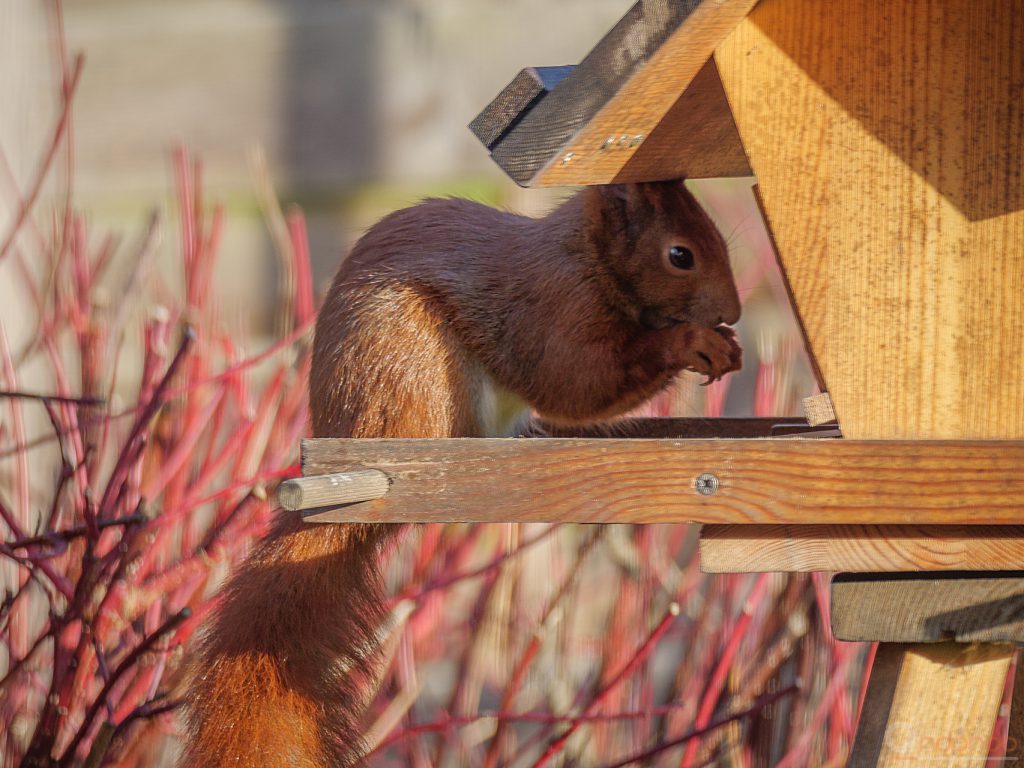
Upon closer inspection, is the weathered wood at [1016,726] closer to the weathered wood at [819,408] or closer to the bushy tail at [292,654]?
the weathered wood at [819,408]

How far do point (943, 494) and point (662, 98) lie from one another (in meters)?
0.43

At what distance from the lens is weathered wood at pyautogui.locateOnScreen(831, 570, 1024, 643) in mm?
1142

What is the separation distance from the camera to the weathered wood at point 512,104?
123 cm

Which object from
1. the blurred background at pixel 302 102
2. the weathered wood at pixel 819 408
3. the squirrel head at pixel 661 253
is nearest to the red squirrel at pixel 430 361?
the squirrel head at pixel 661 253

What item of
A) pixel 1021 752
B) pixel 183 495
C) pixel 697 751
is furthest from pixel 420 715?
pixel 1021 752

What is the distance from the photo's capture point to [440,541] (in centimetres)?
198

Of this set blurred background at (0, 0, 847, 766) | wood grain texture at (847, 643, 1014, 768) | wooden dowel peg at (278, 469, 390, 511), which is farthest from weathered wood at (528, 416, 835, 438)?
wooden dowel peg at (278, 469, 390, 511)

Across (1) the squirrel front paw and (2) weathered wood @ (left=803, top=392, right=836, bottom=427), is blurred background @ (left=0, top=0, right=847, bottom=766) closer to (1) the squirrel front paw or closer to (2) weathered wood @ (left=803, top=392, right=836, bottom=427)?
(1) the squirrel front paw

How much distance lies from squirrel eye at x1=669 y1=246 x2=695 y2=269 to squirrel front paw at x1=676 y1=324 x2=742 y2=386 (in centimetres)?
10

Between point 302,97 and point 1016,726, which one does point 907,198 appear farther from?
point 302,97

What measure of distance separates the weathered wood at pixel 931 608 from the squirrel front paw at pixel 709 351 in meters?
0.36

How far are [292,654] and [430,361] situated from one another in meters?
0.36

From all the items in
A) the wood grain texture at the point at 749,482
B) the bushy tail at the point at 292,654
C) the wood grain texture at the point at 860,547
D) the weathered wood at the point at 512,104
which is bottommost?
the bushy tail at the point at 292,654

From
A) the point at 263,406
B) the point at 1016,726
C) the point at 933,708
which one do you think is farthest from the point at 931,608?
the point at 263,406
